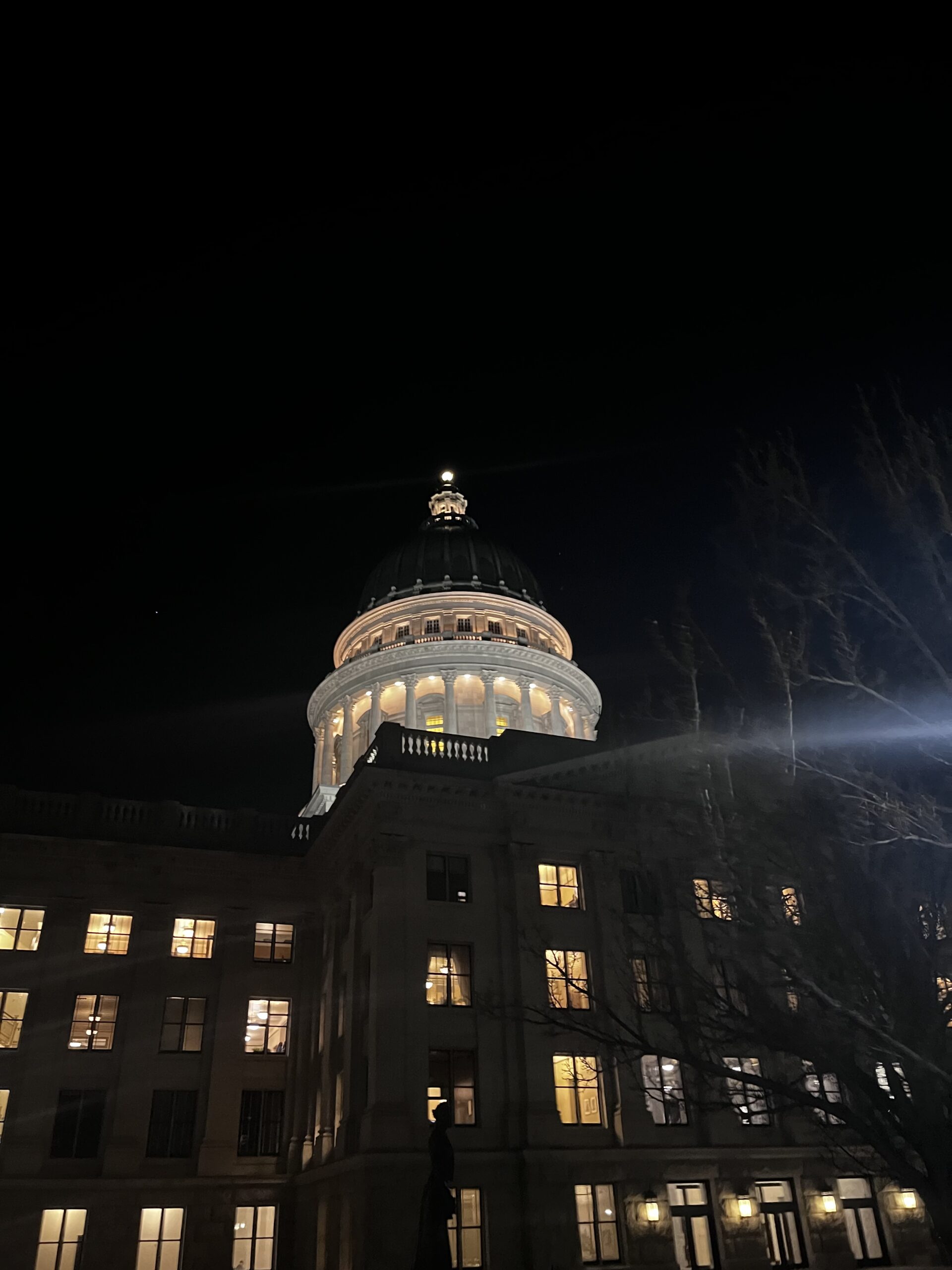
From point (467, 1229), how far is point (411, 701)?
121ft

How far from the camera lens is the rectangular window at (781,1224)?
28.8 metres

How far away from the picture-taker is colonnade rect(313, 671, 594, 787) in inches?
2378

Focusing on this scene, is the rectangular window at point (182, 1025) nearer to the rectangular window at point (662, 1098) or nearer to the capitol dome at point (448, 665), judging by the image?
the rectangular window at point (662, 1098)

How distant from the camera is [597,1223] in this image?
27219mm

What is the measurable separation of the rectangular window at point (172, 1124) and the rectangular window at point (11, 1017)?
548 cm

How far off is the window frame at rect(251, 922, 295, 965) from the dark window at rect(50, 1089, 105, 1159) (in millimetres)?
7333

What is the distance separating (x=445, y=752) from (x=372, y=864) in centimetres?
535

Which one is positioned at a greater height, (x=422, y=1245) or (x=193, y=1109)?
(x=193, y=1109)

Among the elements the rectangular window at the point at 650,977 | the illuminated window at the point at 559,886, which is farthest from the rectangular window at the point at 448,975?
the rectangular window at the point at 650,977

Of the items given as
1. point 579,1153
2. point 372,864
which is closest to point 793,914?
point 579,1153

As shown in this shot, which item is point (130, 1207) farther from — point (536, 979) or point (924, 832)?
point (924, 832)

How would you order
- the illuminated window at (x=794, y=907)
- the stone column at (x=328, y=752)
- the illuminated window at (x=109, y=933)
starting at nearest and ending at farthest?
1. the illuminated window at (x=794, y=907)
2. the illuminated window at (x=109, y=933)
3. the stone column at (x=328, y=752)

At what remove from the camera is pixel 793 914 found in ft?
55.9

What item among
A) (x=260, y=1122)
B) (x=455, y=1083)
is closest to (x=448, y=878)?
(x=455, y=1083)
